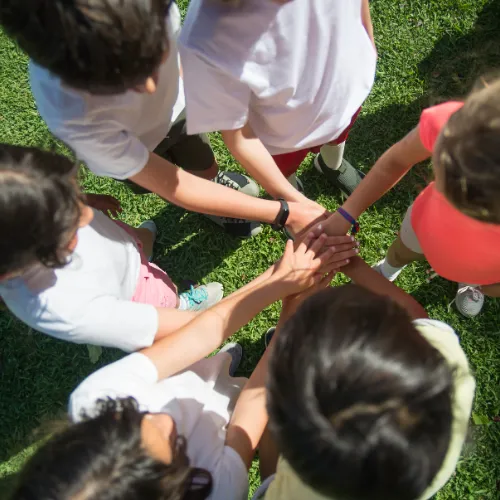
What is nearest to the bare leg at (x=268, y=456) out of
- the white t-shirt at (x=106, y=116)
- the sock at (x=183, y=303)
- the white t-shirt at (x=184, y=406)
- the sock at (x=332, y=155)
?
the white t-shirt at (x=184, y=406)

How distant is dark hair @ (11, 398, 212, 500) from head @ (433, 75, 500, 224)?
1.04m

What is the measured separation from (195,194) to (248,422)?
0.85 meters

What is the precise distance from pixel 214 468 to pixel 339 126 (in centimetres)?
129

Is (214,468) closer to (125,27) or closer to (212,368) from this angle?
(212,368)

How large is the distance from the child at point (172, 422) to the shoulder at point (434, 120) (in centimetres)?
60

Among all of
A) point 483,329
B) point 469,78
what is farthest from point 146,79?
point 469,78

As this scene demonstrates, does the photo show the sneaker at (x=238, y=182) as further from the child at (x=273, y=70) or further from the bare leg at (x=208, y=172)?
the child at (x=273, y=70)

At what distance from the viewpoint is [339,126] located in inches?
70.1

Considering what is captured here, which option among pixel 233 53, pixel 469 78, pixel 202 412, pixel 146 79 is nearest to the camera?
pixel 146 79

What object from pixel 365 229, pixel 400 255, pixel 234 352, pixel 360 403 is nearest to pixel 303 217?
pixel 400 255

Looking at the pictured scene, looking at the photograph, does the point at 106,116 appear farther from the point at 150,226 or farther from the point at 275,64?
the point at 150,226

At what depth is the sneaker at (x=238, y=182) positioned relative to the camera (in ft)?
8.59

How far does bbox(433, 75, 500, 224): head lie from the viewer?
1.13 metres

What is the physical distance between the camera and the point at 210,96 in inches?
57.2
